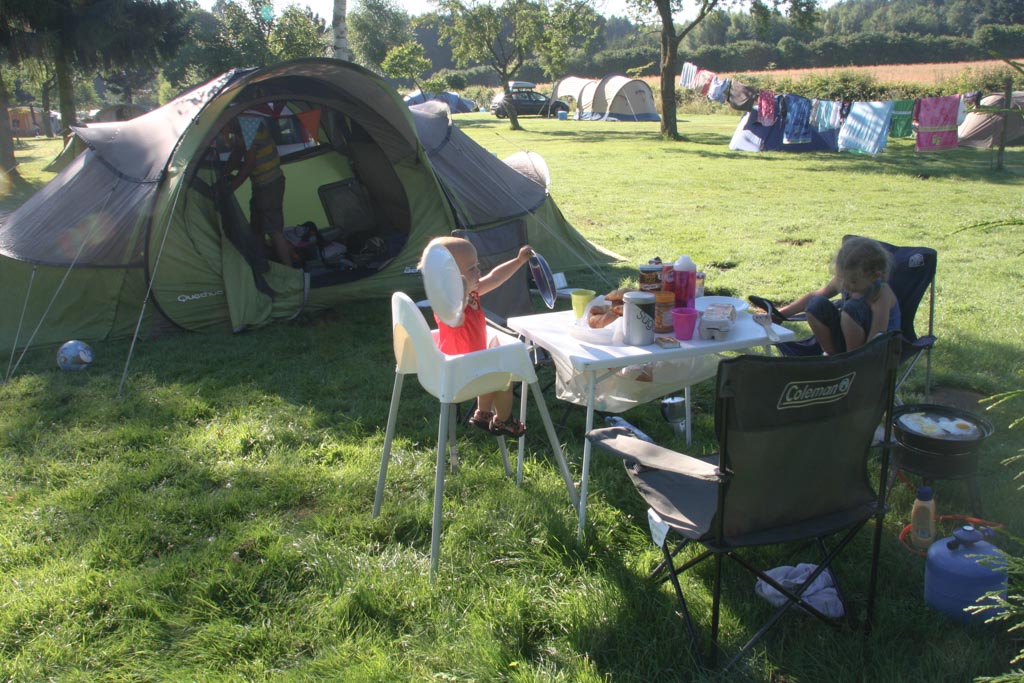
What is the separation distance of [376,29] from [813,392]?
5733cm

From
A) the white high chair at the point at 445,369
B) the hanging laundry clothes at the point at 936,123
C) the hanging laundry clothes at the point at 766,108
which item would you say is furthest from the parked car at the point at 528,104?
the white high chair at the point at 445,369

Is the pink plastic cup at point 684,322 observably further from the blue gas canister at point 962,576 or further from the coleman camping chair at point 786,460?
the blue gas canister at point 962,576

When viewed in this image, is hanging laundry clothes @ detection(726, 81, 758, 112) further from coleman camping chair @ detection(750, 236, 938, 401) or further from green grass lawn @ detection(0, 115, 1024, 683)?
coleman camping chair @ detection(750, 236, 938, 401)

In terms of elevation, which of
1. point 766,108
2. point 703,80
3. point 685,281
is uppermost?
point 703,80

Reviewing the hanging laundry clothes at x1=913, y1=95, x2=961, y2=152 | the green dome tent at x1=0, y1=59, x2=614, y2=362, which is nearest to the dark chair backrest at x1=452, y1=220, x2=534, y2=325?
the green dome tent at x1=0, y1=59, x2=614, y2=362

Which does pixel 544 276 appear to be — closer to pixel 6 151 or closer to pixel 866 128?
pixel 6 151

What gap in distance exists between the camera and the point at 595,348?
2773mm

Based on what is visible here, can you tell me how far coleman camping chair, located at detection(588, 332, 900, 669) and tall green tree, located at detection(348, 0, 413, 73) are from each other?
51235mm

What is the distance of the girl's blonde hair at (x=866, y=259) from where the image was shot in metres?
3.19

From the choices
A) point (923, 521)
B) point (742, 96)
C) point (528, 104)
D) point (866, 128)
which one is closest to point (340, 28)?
point (923, 521)

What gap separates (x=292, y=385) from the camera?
4.39 m

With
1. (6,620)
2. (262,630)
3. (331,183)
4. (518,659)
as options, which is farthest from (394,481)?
(331,183)

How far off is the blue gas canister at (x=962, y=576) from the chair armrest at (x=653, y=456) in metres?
0.83

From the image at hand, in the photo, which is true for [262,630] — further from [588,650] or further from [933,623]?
[933,623]
